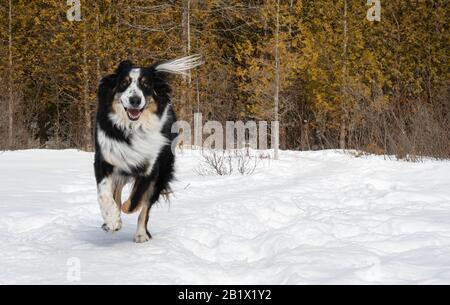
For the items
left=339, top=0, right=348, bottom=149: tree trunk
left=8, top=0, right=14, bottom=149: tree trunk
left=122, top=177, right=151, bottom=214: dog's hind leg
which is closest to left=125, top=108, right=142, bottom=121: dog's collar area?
left=122, top=177, right=151, bottom=214: dog's hind leg

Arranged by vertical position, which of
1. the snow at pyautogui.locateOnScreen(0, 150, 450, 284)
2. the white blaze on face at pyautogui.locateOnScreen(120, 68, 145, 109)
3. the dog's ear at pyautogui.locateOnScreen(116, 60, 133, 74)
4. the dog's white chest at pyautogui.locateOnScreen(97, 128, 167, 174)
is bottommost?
the snow at pyautogui.locateOnScreen(0, 150, 450, 284)

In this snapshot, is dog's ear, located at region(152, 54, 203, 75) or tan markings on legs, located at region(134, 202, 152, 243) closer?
tan markings on legs, located at region(134, 202, 152, 243)

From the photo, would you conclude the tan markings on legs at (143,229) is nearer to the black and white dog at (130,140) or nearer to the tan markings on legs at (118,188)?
the black and white dog at (130,140)

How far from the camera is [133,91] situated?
4.26 m

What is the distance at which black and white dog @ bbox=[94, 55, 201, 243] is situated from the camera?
4.26m

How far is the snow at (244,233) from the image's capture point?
3.24 meters

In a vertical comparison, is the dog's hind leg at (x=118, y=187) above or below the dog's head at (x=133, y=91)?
below

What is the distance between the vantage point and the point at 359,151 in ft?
45.3

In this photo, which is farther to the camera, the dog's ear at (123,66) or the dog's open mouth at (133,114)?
the dog's ear at (123,66)

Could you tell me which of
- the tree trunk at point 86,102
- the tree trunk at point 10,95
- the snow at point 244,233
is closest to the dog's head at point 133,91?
the snow at point 244,233

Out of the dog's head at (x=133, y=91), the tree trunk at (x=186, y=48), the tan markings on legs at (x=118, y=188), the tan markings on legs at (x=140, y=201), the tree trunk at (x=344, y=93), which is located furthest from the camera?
the tree trunk at (x=344, y=93)

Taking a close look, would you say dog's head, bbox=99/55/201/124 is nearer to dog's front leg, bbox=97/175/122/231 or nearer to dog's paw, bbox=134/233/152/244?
dog's front leg, bbox=97/175/122/231

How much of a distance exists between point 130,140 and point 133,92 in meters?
0.41
